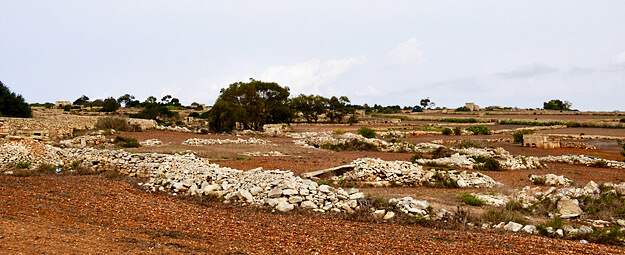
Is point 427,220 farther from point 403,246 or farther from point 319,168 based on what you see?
point 319,168

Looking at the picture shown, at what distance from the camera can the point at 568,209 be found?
8.76 m

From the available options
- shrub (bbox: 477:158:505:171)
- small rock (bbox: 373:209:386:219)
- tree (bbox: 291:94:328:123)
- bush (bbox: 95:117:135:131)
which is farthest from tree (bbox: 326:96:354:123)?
small rock (bbox: 373:209:386:219)

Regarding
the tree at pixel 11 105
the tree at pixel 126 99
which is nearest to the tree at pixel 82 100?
the tree at pixel 126 99

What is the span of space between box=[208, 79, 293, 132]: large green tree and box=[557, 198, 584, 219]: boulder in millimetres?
32171

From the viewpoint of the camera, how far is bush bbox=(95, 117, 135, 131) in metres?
32.4

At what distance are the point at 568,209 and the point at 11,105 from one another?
46811mm

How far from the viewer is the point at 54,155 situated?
1434cm

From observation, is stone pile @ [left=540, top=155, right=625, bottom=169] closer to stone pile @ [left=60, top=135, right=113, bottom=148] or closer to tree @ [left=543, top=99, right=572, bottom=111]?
stone pile @ [left=60, top=135, right=113, bottom=148]

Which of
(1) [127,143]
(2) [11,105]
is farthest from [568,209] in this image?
(2) [11,105]

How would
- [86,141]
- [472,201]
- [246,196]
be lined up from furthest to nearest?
[86,141]
[472,201]
[246,196]

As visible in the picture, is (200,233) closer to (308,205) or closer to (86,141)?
(308,205)

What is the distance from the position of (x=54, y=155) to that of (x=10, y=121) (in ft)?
35.5

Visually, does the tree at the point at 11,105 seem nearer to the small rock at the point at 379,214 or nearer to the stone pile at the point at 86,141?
the stone pile at the point at 86,141

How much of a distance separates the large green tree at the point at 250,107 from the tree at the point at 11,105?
19.0m
